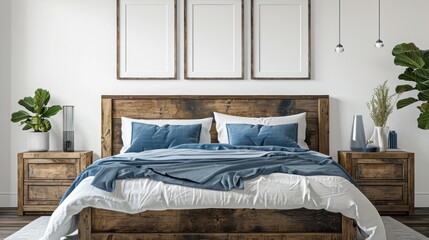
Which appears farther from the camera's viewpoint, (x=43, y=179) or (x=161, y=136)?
(x=43, y=179)

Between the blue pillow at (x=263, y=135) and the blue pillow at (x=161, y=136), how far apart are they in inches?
16.1

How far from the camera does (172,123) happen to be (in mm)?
5734

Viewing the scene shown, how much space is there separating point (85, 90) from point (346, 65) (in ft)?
9.82

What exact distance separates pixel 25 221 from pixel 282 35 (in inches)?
133

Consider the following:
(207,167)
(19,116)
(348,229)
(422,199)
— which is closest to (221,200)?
(207,167)

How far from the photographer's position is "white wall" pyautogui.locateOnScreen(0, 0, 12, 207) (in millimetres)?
5996

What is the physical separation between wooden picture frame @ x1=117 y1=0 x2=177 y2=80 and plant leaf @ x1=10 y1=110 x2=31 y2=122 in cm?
110

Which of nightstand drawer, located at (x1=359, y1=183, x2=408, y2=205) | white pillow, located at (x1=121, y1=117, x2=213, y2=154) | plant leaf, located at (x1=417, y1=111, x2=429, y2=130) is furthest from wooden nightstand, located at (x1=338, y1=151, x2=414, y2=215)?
white pillow, located at (x1=121, y1=117, x2=213, y2=154)

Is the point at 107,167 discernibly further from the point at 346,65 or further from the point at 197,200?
the point at 346,65

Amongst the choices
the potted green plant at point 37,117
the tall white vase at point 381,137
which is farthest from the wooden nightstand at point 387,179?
the potted green plant at point 37,117

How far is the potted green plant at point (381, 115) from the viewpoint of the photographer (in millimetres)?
5652

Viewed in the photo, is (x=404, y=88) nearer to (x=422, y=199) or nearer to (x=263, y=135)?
(x=422, y=199)

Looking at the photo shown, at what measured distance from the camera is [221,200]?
369 centimetres

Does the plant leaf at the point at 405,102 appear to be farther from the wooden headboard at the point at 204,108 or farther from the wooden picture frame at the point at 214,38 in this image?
the wooden picture frame at the point at 214,38
